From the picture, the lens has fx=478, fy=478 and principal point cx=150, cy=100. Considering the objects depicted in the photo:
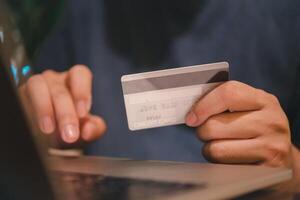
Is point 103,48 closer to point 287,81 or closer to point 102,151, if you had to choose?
point 102,151

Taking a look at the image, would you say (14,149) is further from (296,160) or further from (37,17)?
(37,17)

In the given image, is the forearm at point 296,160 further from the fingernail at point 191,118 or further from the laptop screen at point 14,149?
the laptop screen at point 14,149

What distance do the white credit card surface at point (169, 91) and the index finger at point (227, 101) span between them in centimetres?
1

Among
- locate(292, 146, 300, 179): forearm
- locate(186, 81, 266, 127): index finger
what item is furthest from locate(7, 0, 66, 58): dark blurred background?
locate(292, 146, 300, 179): forearm

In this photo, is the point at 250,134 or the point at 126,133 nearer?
the point at 250,134

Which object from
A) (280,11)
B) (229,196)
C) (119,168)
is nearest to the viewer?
(229,196)

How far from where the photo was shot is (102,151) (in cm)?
81

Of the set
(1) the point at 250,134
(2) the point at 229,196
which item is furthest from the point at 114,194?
(1) the point at 250,134

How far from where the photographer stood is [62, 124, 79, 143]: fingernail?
0.60 m

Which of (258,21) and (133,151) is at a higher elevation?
(258,21)

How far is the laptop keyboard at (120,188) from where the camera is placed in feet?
1.28

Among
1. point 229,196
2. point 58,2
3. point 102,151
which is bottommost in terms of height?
point 102,151

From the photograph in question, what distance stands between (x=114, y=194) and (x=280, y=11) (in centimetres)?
49

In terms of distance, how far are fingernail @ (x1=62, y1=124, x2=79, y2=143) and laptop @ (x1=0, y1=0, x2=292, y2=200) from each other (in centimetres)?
3
